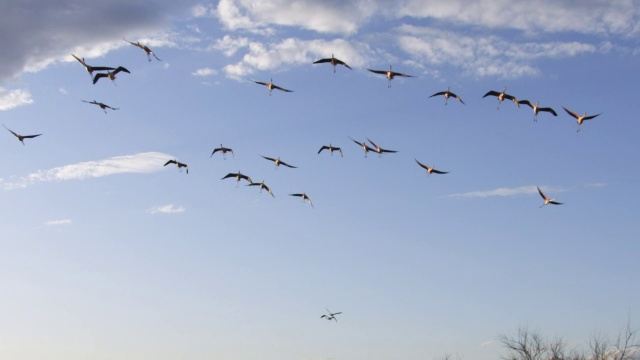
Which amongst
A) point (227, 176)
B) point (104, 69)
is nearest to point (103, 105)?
A: point (104, 69)

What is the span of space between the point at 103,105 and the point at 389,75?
14860 millimetres

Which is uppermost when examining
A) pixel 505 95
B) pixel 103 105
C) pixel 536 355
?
pixel 505 95

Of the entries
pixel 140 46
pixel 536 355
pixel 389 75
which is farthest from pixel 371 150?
pixel 536 355

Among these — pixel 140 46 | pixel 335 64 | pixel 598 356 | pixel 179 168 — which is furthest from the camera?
pixel 598 356

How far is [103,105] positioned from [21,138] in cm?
525

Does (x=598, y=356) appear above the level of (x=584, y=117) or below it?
below

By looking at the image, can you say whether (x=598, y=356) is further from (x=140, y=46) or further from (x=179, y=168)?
(x=140, y=46)

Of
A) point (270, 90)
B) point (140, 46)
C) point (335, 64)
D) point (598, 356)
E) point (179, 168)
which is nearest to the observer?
point (140, 46)

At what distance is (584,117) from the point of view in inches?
1430

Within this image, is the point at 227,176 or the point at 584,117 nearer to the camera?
the point at 584,117

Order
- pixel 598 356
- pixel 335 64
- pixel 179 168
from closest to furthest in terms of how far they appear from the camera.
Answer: pixel 335 64 < pixel 179 168 < pixel 598 356

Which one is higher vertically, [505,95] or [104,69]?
[505,95]

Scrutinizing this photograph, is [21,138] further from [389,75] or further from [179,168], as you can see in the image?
[389,75]

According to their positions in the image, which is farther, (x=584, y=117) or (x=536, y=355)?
(x=536, y=355)
